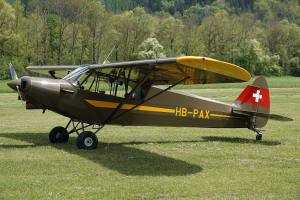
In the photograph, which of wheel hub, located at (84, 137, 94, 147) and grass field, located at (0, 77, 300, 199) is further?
wheel hub, located at (84, 137, 94, 147)

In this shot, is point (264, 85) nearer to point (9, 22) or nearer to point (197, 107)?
point (197, 107)

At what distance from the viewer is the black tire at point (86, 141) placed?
41.6 feet

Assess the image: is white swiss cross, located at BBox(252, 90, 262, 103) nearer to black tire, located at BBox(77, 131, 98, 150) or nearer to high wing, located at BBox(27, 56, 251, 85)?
high wing, located at BBox(27, 56, 251, 85)

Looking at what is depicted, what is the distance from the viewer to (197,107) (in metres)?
14.5

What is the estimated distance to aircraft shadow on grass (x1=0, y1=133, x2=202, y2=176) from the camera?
33.1ft

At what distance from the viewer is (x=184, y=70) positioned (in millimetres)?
11742

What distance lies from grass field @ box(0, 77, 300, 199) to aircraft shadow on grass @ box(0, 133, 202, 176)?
2 centimetres

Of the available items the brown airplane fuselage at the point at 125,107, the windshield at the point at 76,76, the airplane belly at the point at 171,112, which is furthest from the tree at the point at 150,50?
the windshield at the point at 76,76

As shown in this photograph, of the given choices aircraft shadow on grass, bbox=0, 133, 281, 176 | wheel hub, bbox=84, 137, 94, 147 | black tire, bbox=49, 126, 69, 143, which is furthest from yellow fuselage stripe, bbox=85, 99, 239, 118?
black tire, bbox=49, 126, 69, 143

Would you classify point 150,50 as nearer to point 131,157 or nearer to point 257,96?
point 257,96

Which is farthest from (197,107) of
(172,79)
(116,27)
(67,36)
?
(116,27)

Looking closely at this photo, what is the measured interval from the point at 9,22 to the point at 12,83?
68261mm

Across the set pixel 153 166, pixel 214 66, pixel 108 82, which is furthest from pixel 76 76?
pixel 214 66

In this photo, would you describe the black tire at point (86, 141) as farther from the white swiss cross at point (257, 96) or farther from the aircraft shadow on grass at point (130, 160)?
the white swiss cross at point (257, 96)
